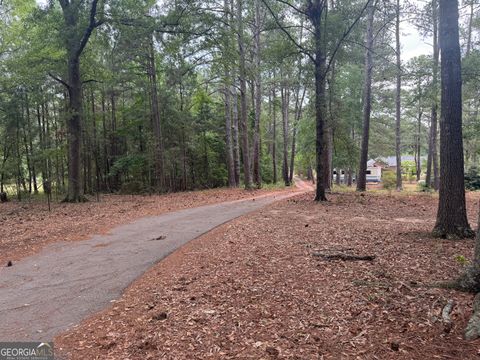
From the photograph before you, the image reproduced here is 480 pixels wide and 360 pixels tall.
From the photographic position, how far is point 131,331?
10.3ft

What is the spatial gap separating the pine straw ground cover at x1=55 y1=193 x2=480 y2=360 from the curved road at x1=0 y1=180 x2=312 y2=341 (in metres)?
0.30

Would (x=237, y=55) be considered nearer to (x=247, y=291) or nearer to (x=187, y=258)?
(x=187, y=258)

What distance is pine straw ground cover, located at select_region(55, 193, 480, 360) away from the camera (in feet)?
8.75

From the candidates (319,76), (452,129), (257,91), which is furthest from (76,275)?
(257,91)

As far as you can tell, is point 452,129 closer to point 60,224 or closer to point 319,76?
point 319,76

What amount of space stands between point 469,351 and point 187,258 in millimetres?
→ 4208

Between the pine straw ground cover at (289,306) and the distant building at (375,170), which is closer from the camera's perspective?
the pine straw ground cover at (289,306)

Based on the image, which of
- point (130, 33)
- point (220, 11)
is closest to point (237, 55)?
point (220, 11)

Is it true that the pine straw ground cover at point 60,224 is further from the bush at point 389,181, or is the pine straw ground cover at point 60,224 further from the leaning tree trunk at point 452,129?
the bush at point 389,181

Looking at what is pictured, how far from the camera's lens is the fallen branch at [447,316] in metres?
2.69

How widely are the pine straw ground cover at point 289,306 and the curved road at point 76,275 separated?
303 millimetres

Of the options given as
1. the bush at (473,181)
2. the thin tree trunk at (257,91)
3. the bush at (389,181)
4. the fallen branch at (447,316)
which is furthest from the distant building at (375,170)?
the fallen branch at (447,316)

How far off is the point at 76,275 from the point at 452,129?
22.2 ft

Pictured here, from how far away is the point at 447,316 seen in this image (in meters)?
2.83
